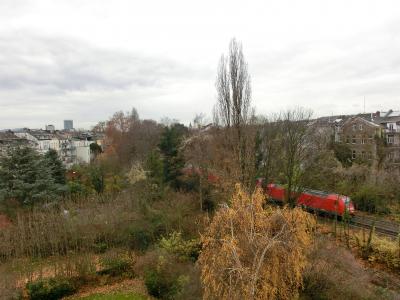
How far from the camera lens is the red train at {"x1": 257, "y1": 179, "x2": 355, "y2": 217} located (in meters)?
20.8

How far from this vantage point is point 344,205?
66.8 ft

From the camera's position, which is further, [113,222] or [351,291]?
[113,222]

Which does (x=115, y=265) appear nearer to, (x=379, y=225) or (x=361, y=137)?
(x=379, y=225)

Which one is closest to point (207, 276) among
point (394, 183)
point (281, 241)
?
point (281, 241)

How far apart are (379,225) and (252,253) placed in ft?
59.1

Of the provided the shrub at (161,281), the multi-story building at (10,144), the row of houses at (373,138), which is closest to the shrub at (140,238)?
the shrub at (161,281)

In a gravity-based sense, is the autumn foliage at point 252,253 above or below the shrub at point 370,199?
above

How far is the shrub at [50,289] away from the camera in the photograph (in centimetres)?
1241

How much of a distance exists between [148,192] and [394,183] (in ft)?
66.6

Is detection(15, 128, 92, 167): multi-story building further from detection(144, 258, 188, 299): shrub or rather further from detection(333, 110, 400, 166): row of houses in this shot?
detection(144, 258, 188, 299): shrub

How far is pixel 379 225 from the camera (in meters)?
20.6

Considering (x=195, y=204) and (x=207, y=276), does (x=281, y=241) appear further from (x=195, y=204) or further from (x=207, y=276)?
(x=195, y=204)

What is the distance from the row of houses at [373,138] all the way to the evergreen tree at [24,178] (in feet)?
105

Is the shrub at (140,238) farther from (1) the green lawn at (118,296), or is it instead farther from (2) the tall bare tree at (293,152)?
(2) the tall bare tree at (293,152)
